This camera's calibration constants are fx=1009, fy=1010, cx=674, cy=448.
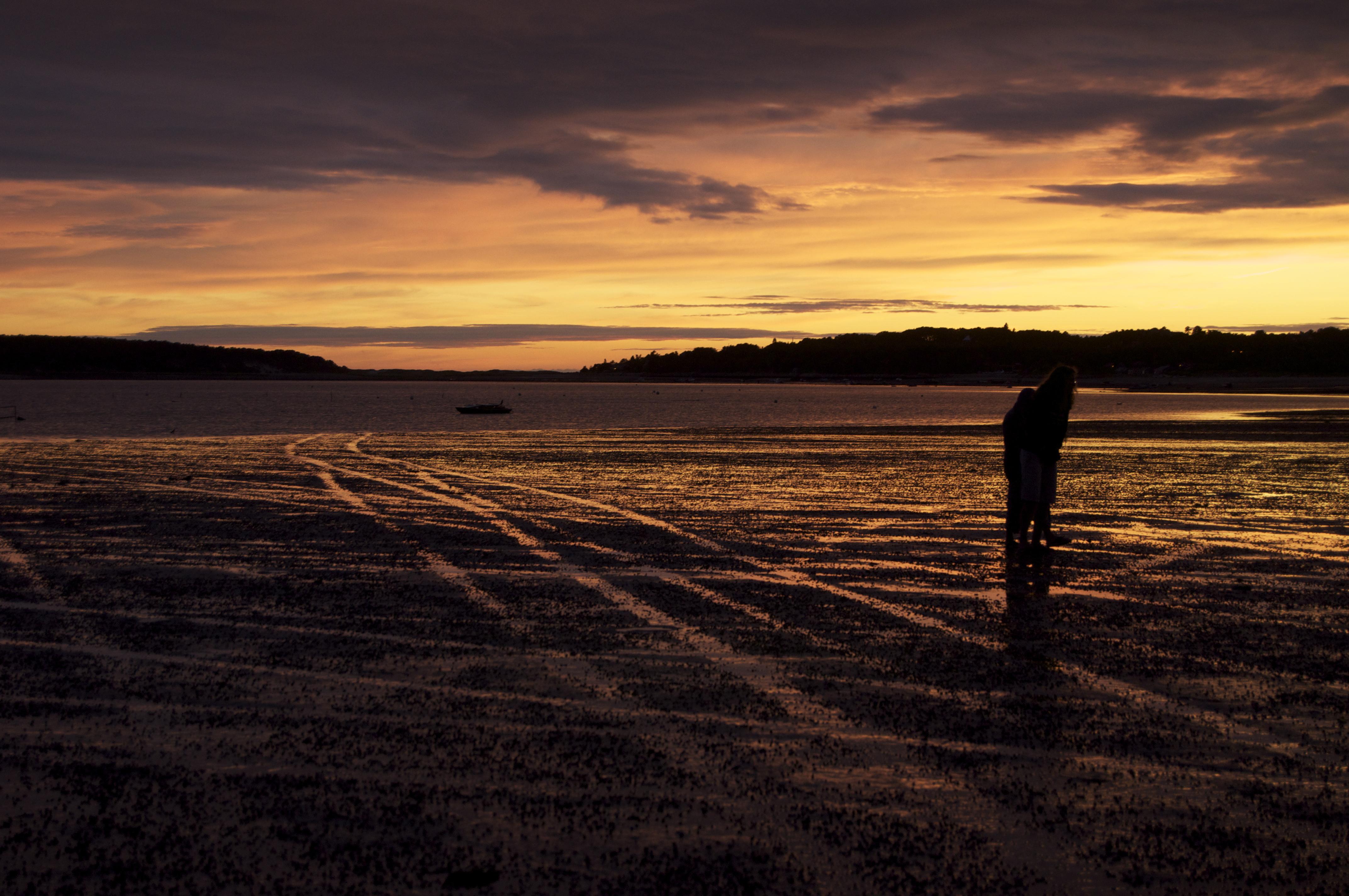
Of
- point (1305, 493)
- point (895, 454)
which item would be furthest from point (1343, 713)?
point (895, 454)

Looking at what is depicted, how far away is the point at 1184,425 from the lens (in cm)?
4978

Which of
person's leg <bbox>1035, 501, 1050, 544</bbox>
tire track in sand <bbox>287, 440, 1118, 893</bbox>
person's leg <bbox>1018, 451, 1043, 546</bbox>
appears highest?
person's leg <bbox>1018, 451, 1043, 546</bbox>

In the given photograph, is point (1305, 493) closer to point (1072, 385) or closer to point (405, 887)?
point (1072, 385)

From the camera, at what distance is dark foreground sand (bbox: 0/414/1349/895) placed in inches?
174

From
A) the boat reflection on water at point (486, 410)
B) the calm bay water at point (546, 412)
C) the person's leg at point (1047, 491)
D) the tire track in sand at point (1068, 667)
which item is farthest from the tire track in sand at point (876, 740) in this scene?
the boat reflection on water at point (486, 410)

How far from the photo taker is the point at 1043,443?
11.8 metres

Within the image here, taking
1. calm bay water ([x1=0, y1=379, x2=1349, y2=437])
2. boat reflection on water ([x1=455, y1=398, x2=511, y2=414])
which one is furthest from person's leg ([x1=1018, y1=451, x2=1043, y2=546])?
boat reflection on water ([x1=455, y1=398, x2=511, y2=414])

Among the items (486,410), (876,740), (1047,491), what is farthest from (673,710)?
(486,410)

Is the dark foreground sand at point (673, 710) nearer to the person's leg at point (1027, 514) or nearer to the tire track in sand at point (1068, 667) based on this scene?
the tire track in sand at point (1068, 667)

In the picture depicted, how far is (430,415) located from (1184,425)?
5836 cm

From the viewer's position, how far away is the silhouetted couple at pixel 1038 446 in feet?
38.5

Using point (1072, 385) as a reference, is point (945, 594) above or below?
below

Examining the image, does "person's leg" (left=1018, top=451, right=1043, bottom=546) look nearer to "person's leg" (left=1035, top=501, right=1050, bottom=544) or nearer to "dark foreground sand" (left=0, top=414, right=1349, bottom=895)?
"person's leg" (left=1035, top=501, right=1050, bottom=544)

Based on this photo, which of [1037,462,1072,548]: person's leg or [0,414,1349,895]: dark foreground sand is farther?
[1037,462,1072,548]: person's leg
